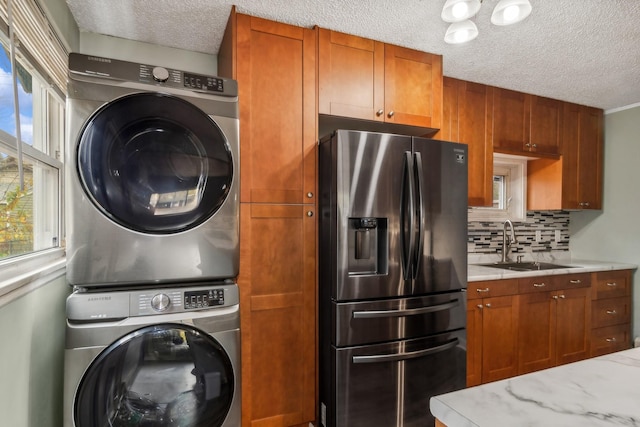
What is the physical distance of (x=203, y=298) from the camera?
1.34 meters

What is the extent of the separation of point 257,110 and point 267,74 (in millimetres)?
215

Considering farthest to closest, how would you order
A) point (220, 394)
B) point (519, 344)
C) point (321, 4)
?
1. point (519, 344)
2. point (321, 4)
3. point (220, 394)

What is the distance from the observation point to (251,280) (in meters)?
1.78

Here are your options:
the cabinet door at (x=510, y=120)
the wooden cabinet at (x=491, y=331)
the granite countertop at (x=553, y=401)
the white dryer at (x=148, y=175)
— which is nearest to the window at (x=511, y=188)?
the cabinet door at (x=510, y=120)

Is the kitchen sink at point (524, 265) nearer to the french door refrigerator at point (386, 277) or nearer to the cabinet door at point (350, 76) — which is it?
the french door refrigerator at point (386, 277)

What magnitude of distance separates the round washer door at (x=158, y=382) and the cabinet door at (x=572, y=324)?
267 centimetres

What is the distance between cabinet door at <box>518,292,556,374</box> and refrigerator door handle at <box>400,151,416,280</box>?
4.30 feet

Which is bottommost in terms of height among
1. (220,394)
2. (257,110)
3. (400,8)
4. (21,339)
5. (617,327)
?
(617,327)

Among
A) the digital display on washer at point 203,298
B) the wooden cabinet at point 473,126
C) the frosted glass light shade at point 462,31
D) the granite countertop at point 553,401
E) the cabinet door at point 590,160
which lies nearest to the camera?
the granite countertop at point 553,401

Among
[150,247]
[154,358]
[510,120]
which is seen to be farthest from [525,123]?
[154,358]

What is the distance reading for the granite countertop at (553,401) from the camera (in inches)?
23.6

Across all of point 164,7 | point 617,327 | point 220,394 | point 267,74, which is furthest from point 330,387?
point 617,327

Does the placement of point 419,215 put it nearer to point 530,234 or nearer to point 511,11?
point 511,11

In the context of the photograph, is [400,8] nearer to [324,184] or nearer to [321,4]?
[321,4]
